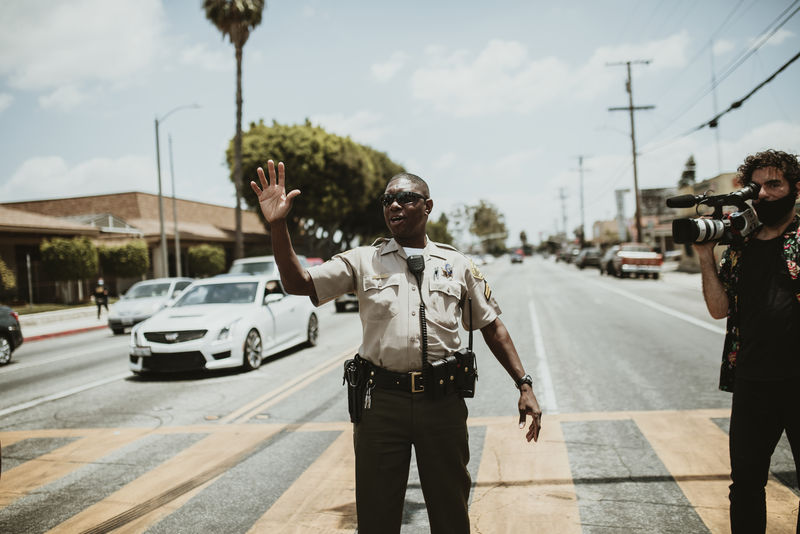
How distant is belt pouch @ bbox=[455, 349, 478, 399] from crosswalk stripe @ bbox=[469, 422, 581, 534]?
134 cm

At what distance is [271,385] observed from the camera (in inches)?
336

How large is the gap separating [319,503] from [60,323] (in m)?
21.3

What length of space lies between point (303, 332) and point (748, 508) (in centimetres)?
975

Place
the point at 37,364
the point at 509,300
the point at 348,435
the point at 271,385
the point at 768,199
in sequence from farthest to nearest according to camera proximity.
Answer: the point at 509,300, the point at 37,364, the point at 271,385, the point at 348,435, the point at 768,199

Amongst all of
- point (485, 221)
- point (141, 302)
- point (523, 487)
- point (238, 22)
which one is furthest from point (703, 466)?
point (485, 221)

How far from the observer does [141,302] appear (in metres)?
18.0

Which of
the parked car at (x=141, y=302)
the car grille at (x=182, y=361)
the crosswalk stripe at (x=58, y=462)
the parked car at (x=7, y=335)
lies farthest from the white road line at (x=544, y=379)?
the parked car at (x=141, y=302)

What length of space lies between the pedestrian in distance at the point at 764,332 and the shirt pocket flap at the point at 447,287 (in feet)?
3.98

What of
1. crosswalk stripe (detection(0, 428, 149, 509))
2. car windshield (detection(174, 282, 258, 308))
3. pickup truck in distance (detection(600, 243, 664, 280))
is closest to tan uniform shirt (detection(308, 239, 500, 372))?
crosswalk stripe (detection(0, 428, 149, 509))

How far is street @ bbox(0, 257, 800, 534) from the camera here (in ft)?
13.2

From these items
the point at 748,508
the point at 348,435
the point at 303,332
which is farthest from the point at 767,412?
the point at 303,332

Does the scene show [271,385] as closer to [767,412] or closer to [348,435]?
[348,435]

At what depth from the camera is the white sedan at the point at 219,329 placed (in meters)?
9.12

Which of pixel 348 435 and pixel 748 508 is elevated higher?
pixel 748 508
